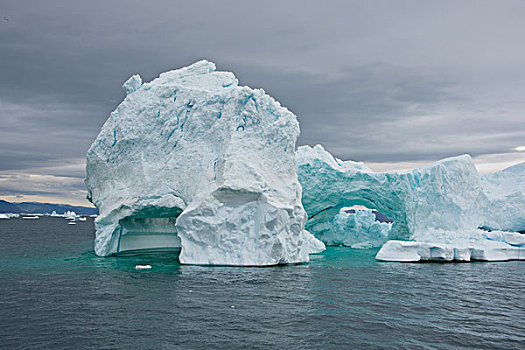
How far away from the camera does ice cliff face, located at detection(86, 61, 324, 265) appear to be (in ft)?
59.5

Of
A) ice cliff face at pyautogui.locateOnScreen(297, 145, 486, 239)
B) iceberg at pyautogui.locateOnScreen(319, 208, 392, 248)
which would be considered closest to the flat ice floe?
ice cliff face at pyautogui.locateOnScreen(297, 145, 486, 239)

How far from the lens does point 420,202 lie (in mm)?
25375

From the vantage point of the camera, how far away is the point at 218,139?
20016mm

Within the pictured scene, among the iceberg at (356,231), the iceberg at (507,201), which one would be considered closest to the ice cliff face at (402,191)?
the iceberg at (356,231)

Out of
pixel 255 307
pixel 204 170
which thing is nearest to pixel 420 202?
pixel 204 170

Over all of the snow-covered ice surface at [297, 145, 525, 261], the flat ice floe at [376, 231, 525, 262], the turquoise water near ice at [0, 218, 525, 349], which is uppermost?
the snow-covered ice surface at [297, 145, 525, 261]

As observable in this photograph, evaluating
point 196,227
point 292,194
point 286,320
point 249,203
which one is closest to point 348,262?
point 292,194

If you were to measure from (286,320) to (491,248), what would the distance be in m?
16.1

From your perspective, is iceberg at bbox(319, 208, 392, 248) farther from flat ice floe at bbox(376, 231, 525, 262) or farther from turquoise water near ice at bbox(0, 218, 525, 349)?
turquoise water near ice at bbox(0, 218, 525, 349)

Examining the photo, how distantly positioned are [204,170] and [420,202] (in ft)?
43.3

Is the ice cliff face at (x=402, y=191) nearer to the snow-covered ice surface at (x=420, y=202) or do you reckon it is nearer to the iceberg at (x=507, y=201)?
the snow-covered ice surface at (x=420, y=202)

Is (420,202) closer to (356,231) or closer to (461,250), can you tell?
(461,250)

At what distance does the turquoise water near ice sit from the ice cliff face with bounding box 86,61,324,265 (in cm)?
145

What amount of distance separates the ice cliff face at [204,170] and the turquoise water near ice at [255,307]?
1450 millimetres
